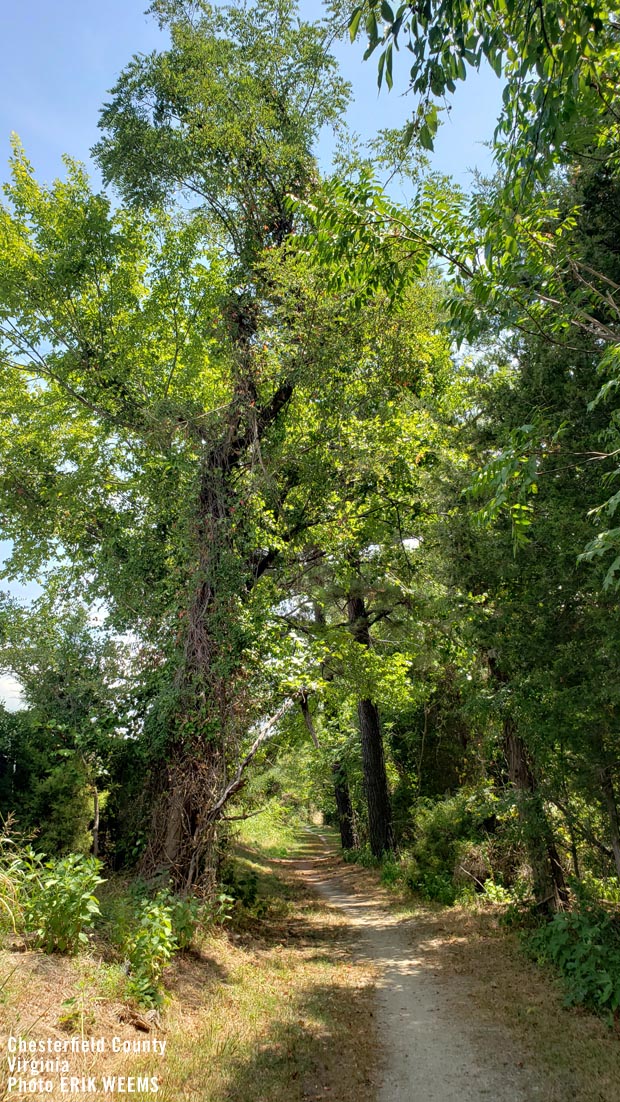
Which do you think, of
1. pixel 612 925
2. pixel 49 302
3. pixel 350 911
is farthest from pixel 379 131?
pixel 350 911

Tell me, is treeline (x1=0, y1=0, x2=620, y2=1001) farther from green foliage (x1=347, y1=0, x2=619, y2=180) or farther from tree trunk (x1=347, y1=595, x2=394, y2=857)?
tree trunk (x1=347, y1=595, x2=394, y2=857)

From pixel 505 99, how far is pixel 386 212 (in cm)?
187

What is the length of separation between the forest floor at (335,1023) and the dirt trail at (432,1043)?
0.06 ft

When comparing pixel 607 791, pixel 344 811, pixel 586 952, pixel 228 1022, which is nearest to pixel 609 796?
pixel 607 791

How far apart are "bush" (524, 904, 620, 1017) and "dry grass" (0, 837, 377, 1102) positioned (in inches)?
84.6

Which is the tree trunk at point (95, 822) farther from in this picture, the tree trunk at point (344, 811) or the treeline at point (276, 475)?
the tree trunk at point (344, 811)

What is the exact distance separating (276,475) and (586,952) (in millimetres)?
8021

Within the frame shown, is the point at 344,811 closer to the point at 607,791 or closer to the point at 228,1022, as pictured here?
the point at 607,791

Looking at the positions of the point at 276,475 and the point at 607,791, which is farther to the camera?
the point at 276,475

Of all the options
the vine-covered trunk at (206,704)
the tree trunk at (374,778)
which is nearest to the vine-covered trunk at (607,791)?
the vine-covered trunk at (206,704)

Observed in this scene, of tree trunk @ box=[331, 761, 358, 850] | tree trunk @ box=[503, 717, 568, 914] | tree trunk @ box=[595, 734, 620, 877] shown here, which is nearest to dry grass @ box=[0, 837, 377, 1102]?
tree trunk @ box=[503, 717, 568, 914]

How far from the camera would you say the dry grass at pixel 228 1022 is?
4152mm

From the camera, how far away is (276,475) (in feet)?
35.1

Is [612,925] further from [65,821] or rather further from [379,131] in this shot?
[379,131]
